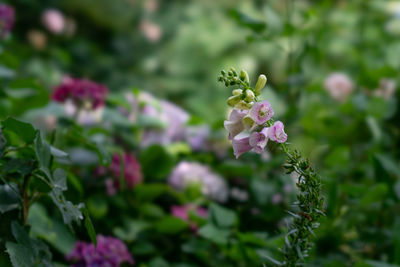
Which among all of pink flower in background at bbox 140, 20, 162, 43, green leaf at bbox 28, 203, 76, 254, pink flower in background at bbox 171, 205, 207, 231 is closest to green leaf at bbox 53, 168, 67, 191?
green leaf at bbox 28, 203, 76, 254

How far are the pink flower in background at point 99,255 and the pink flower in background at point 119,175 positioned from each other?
195 millimetres

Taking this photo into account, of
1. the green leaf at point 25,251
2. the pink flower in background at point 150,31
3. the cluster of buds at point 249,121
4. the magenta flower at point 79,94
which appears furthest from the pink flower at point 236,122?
the pink flower in background at point 150,31

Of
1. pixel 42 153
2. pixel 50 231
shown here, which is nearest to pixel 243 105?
pixel 42 153

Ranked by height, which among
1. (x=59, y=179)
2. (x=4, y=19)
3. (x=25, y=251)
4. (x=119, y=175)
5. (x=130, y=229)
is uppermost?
(x=4, y=19)

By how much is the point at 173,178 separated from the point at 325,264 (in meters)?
0.47

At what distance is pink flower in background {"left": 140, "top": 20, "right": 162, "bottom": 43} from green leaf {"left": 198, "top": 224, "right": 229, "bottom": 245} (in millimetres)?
2422

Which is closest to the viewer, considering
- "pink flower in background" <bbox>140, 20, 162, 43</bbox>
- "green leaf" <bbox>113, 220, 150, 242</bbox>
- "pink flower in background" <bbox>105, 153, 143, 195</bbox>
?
"green leaf" <bbox>113, 220, 150, 242</bbox>

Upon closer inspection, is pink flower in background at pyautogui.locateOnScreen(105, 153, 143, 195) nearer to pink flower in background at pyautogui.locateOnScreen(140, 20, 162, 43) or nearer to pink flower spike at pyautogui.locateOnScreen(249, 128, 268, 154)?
pink flower spike at pyautogui.locateOnScreen(249, 128, 268, 154)

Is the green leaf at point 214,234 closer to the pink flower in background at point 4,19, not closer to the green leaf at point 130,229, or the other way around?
the green leaf at point 130,229

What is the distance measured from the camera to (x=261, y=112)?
0.49 meters

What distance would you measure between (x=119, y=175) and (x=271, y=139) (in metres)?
0.60

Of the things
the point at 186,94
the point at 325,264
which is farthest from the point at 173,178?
the point at 186,94

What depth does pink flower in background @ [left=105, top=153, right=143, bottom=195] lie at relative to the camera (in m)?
1.01

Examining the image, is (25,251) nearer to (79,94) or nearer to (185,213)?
(185,213)
